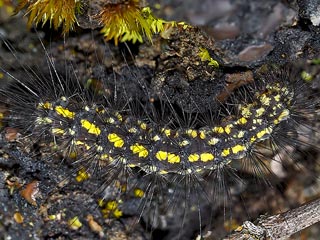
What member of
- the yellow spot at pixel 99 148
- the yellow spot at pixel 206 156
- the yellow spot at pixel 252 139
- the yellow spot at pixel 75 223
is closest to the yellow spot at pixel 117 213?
the yellow spot at pixel 75 223

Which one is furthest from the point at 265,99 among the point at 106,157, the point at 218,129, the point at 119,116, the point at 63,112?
the point at 63,112

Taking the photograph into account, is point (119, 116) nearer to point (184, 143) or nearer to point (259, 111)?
point (184, 143)

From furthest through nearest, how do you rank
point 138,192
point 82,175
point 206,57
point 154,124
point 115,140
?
1. point 138,192
2. point 82,175
3. point 154,124
4. point 115,140
5. point 206,57

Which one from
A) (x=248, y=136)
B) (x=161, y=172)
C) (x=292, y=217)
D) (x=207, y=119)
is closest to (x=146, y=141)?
(x=161, y=172)

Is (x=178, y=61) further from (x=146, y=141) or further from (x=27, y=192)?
(x=27, y=192)

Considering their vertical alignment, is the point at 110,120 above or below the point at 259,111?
below

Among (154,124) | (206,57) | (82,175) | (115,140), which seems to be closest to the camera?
(206,57)

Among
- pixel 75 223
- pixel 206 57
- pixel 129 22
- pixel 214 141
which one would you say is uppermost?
pixel 129 22

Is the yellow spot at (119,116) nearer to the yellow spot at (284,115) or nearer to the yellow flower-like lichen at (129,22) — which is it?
the yellow flower-like lichen at (129,22)
